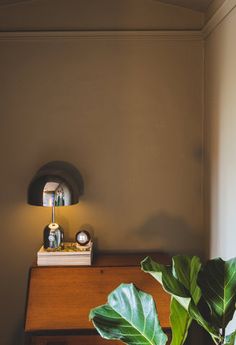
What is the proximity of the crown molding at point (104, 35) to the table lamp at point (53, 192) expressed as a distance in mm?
738

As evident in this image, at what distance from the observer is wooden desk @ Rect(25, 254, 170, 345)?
62.5 inches

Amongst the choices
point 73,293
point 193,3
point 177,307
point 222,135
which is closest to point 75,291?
point 73,293

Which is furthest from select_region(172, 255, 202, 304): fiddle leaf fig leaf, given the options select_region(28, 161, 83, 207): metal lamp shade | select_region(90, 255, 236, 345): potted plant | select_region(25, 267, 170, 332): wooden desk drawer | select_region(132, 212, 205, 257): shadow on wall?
select_region(132, 212, 205, 257): shadow on wall

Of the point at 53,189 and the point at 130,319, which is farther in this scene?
the point at 53,189

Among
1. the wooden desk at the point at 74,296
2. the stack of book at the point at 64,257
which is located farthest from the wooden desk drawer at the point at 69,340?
the stack of book at the point at 64,257

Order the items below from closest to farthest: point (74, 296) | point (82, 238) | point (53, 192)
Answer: point (74, 296) < point (53, 192) < point (82, 238)

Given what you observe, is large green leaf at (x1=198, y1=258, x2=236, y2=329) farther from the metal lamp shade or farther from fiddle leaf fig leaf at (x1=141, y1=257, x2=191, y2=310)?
the metal lamp shade

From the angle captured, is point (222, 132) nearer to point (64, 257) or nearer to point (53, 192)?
point (53, 192)

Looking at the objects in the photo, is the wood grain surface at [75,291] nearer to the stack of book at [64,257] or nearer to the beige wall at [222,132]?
the stack of book at [64,257]

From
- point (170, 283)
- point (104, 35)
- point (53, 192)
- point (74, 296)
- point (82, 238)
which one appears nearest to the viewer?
point (170, 283)

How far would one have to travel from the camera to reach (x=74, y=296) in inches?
68.8

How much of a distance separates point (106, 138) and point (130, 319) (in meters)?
1.24

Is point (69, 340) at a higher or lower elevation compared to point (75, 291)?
lower

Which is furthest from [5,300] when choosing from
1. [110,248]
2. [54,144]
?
[54,144]
